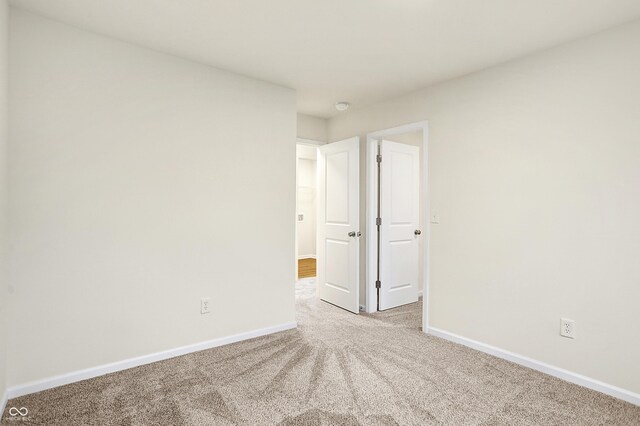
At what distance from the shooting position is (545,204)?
256cm

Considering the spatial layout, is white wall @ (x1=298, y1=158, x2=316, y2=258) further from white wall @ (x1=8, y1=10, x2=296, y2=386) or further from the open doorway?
white wall @ (x1=8, y1=10, x2=296, y2=386)

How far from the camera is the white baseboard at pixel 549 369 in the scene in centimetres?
219

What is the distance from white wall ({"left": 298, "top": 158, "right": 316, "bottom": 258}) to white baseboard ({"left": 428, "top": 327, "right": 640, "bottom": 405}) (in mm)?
5026

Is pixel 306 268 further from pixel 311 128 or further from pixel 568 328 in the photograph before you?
pixel 568 328

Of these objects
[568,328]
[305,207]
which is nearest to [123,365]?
[568,328]

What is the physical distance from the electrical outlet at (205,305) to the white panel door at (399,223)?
2.03m

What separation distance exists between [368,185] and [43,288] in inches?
121

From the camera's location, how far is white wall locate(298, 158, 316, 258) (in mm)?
7949

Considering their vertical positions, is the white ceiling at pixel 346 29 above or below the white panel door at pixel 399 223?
above

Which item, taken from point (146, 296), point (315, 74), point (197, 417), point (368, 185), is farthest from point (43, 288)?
point (368, 185)

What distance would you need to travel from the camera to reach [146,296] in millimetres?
2623

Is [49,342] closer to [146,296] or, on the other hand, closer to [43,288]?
[43,288]

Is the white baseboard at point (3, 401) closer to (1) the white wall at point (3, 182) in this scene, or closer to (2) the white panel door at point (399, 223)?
(1) the white wall at point (3, 182)

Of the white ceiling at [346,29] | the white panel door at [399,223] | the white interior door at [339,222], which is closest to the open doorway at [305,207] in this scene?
the white interior door at [339,222]
